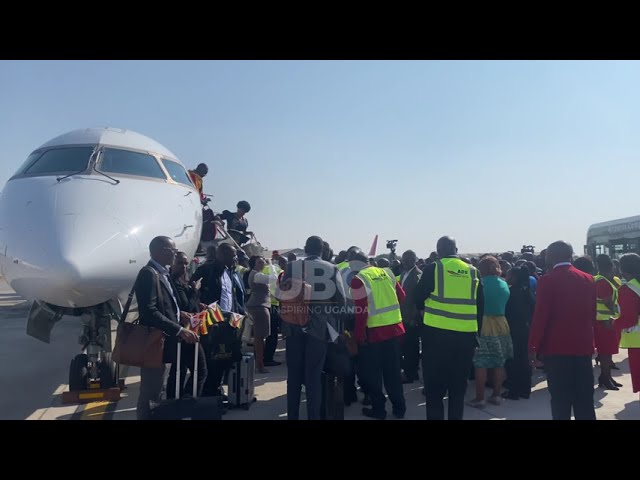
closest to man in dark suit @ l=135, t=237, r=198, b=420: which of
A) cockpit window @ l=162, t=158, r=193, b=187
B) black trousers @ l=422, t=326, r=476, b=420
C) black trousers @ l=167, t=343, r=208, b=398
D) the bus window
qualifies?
black trousers @ l=167, t=343, r=208, b=398

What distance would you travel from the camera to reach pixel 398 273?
9.10 metres

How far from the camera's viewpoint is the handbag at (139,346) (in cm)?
416

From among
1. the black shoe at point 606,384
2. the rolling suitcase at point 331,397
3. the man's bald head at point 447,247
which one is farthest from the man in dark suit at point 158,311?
the black shoe at point 606,384

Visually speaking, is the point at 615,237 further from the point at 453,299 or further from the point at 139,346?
the point at 139,346

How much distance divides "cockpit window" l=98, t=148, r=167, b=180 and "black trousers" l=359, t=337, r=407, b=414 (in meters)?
3.89

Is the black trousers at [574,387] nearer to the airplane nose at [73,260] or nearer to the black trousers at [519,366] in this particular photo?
the black trousers at [519,366]

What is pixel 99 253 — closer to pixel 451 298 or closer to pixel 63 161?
pixel 63 161

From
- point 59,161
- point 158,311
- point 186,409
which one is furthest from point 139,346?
point 59,161

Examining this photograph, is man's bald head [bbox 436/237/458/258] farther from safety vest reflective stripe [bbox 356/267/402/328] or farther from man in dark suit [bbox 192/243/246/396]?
man in dark suit [bbox 192/243/246/396]

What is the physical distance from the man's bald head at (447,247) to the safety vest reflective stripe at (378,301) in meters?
0.94

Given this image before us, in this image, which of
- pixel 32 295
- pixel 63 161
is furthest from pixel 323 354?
pixel 63 161

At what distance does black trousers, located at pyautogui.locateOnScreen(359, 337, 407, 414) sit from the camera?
5418 mm

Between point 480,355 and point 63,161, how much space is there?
611cm

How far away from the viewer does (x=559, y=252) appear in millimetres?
4469
